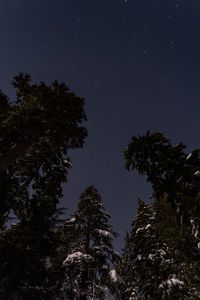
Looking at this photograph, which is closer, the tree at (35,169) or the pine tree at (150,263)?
the tree at (35,169)

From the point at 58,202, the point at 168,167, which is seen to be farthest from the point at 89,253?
the point at 168,167

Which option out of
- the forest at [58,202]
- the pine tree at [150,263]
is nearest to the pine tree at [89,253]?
the forest at [58,202]

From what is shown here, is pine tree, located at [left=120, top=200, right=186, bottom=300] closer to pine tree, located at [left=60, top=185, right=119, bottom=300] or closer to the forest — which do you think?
the forest

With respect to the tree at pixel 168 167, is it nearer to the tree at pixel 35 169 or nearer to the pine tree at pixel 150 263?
the tree at pixel 35 169

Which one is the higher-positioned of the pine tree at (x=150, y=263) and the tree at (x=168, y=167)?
the tree at (x=168, y=167)

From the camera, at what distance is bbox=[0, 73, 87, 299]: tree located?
952cm

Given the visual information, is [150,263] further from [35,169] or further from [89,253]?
[35,169]

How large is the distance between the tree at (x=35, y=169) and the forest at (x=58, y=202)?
5 centimetres

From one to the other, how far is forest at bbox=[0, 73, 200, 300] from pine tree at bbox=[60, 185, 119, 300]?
2.5 inches

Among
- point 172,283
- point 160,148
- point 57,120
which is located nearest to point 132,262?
point 172,283

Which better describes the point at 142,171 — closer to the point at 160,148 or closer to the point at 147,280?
the point at 160,148

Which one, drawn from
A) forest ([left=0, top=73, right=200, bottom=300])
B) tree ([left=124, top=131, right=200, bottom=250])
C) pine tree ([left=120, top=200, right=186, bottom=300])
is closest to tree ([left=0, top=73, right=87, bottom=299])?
forest ([left=0, top=73, right=200, bottom=300])

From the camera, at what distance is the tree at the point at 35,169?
952cm

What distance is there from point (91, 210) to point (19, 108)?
11018mm
